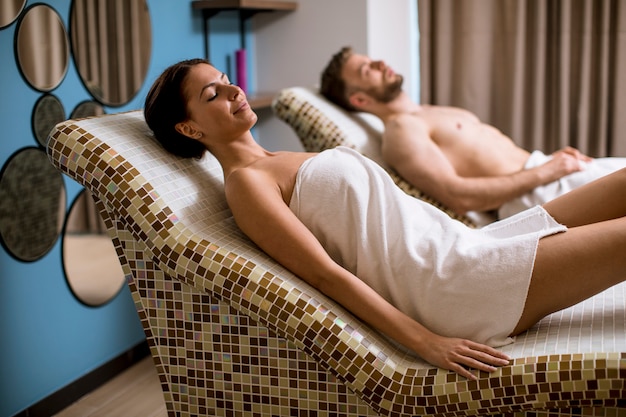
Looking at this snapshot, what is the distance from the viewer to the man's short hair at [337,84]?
2723 mm

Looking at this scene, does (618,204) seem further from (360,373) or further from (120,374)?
(120,374)

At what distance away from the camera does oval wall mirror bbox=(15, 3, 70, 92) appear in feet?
6.68

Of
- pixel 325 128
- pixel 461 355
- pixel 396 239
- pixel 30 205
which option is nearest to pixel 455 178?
pixel 325 128

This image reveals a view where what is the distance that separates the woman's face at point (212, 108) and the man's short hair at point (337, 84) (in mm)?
1014

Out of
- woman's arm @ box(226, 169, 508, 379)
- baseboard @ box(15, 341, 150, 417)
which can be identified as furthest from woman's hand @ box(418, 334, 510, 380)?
baseboard @ box(15, 341, 150, 417)

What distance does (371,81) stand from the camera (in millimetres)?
2703

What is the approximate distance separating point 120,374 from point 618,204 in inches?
68.2

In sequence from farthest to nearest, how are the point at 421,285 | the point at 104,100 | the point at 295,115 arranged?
the point at 295,115 → the point at 104,100 → the point at 421,285

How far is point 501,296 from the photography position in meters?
1.47

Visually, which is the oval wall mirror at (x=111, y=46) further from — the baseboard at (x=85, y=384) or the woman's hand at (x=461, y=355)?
the woman's hand at (x=461, y=355)

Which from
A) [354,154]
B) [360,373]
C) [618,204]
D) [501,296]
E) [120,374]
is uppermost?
[354,154]

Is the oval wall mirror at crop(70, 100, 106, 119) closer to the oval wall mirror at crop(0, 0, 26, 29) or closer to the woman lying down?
the oval wall mirror at crop(0, 0, 26, 29)

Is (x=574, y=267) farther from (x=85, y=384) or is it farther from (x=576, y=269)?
(x=85, y=384)

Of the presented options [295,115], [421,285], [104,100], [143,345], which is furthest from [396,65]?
[421,285]
